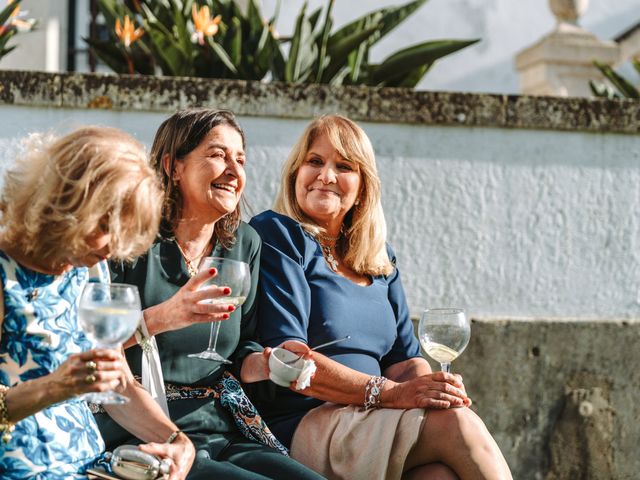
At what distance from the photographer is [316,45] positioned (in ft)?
16.5

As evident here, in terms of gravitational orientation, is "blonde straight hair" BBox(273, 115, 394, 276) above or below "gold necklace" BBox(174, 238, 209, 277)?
above

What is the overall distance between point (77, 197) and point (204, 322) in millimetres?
890

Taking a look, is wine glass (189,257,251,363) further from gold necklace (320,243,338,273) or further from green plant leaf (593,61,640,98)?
green plant leaf (593,61,640,98)

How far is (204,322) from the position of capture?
10.5 feet

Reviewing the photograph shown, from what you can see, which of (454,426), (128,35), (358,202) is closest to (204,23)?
(128,35)

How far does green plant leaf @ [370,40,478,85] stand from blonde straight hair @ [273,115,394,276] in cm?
125

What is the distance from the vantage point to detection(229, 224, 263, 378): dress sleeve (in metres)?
3.42

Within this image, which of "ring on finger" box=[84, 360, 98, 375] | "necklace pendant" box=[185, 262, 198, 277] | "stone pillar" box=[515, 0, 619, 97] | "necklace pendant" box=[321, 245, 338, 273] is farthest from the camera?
"stone pillar" box=[515, 0, 619, 97]

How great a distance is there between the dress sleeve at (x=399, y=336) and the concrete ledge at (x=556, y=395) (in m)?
0.74

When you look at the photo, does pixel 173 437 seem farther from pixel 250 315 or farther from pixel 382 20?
pixel 382 20

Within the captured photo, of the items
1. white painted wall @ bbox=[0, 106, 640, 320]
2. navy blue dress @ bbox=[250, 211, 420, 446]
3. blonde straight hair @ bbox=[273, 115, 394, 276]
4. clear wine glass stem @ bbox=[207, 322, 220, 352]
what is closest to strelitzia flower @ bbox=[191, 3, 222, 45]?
white painted wall @ bbox=[0, 106, 640, 320]

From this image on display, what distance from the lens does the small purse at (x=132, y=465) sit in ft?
8.46

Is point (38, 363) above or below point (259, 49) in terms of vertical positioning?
below

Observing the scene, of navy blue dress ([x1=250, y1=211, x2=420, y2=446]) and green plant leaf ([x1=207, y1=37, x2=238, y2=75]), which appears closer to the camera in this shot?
navy blue dress ([x1=250, y1=211, x2=420, y2=446])
